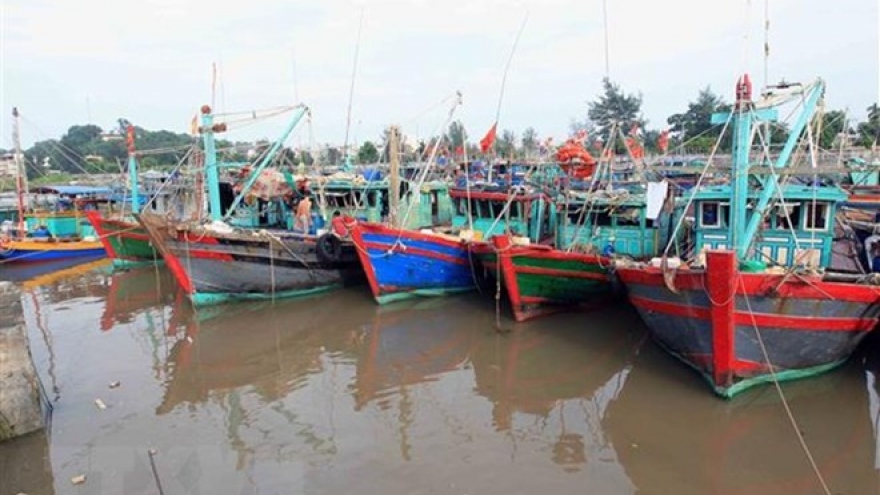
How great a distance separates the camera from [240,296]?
47.6 feet

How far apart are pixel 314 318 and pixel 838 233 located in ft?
36.2

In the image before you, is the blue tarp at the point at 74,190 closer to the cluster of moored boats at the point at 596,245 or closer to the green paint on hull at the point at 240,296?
the cluster of moored boats at the point at 596,245

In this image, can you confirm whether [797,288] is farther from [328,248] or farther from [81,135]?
[81,135]

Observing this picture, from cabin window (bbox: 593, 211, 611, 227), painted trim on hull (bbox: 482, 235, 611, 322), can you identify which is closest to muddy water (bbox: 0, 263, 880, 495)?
painted trim on hull (bbox: 482, 235, 611, 322)

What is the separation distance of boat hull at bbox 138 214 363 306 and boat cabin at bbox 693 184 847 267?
8769mm

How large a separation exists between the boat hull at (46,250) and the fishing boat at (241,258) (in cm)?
1077

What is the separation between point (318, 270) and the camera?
15.1 metres

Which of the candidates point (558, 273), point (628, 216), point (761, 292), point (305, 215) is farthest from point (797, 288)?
point (305, 215)

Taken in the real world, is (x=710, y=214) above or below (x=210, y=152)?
below

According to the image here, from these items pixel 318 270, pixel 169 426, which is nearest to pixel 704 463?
pixel 169 426

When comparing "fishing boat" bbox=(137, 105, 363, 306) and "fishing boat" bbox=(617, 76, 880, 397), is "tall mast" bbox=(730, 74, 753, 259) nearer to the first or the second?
"fishing boat" bbox=(617, 76, 880, 397)

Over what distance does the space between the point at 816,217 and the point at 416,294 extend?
8040 mm

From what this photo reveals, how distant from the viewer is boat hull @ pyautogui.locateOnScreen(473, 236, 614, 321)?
11.6 meters

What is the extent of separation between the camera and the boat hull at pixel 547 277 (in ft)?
38.2
